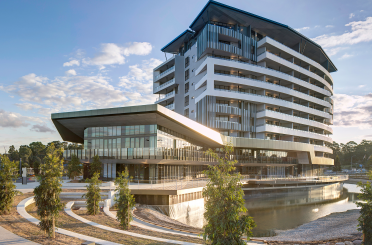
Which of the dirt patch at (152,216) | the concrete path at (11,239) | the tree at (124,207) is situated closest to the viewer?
the concrete path at (11,239)

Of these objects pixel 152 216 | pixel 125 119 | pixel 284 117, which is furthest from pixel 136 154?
pixel 284 117

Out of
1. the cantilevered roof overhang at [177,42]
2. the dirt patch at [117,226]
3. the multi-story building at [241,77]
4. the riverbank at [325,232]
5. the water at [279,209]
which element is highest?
the cantilevered roof overhang at [177,42]

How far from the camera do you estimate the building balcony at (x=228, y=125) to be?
5611cm

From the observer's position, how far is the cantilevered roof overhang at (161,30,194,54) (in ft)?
239

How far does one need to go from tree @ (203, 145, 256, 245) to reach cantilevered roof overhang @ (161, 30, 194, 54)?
220ft

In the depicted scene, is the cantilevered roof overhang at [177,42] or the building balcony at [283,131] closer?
the building balcony at [283,131]

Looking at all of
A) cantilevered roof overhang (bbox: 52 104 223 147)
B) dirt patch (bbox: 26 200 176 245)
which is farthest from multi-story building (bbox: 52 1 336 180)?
dirt patch (bbox: 26 200 176 245)

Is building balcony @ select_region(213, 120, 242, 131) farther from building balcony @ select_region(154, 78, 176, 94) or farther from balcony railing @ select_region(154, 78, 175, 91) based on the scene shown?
balcony railing @ select_region(154, 78, 175, 91)

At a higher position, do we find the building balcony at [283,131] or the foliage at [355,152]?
the building balcony at [283,131]

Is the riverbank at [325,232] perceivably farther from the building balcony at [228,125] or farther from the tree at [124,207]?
the building balcony at [228,125]

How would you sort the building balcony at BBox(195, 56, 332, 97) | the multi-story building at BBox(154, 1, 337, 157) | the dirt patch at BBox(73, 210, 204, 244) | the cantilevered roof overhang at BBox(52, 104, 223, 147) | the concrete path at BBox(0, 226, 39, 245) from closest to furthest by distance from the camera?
the concrete path at BBox(0, 226, 39, 245) → the dirt patch at BBox(73, 210, 204, 244) → the cantilevered roof overhang at BBox(52, 104, 223, 147) → the building balcony at BBox(195, 56, 332, 97) → the multi-story building at BBox(154, 1, 337, 157)

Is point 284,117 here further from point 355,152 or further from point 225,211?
point 355,152

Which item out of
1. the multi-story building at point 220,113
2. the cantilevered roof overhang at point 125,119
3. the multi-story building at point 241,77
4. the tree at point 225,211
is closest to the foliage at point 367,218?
the tree at point 225,211

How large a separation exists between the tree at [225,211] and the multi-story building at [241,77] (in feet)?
148
